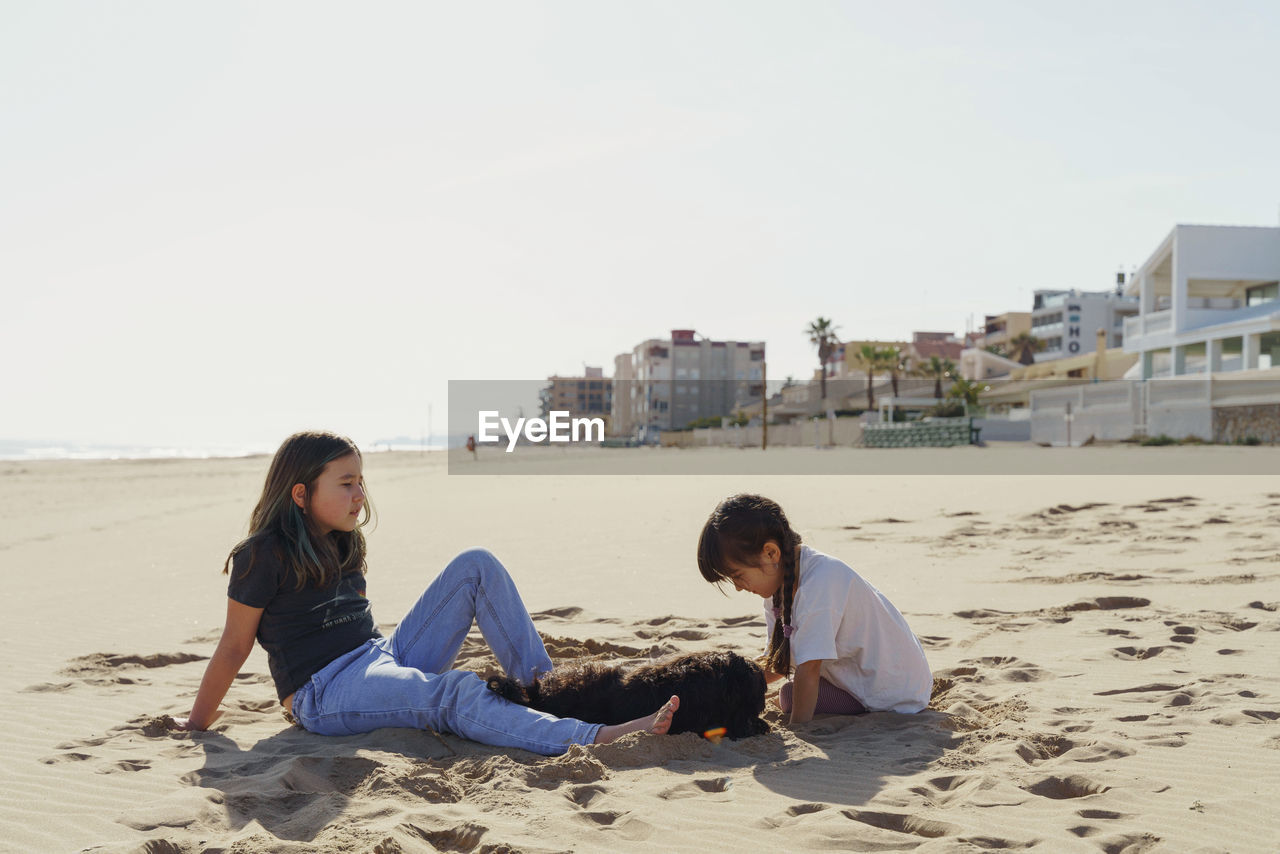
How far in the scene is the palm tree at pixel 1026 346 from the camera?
82250 millimetres

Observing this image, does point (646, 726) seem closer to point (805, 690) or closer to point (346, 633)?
point (805, 690)

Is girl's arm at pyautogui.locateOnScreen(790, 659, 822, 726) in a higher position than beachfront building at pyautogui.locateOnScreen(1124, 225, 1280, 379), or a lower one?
lower

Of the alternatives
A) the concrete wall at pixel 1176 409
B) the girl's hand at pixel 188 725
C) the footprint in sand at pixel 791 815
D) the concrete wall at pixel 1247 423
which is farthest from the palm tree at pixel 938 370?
the footprint in sand at pixel 791 815

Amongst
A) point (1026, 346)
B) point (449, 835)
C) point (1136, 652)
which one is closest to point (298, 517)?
point (449, 835)

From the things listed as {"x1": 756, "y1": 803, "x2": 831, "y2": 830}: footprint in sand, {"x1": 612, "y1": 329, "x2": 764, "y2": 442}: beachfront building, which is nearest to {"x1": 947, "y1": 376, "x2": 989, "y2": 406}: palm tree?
{"x1": 756, "y1": 803, "x2": 831, "y2": 830}: footprint in sand

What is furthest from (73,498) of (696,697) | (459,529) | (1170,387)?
(1170,387)

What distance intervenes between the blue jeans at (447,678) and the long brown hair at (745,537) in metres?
0.72

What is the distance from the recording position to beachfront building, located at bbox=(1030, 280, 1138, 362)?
→ 77438mm

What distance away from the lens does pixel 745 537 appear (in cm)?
346

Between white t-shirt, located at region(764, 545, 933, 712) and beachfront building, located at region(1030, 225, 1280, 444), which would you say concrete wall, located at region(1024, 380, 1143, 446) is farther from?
white t-shirt, located at region(764, 545, 933, 712)

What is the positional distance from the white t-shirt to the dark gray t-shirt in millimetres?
1619

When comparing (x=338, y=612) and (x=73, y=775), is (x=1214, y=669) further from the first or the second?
(x=73, y=775)

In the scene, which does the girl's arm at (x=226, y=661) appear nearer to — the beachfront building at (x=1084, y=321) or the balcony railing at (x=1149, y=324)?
the balcony railing at (x=1149, y=324)

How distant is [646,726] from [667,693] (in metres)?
0.17
